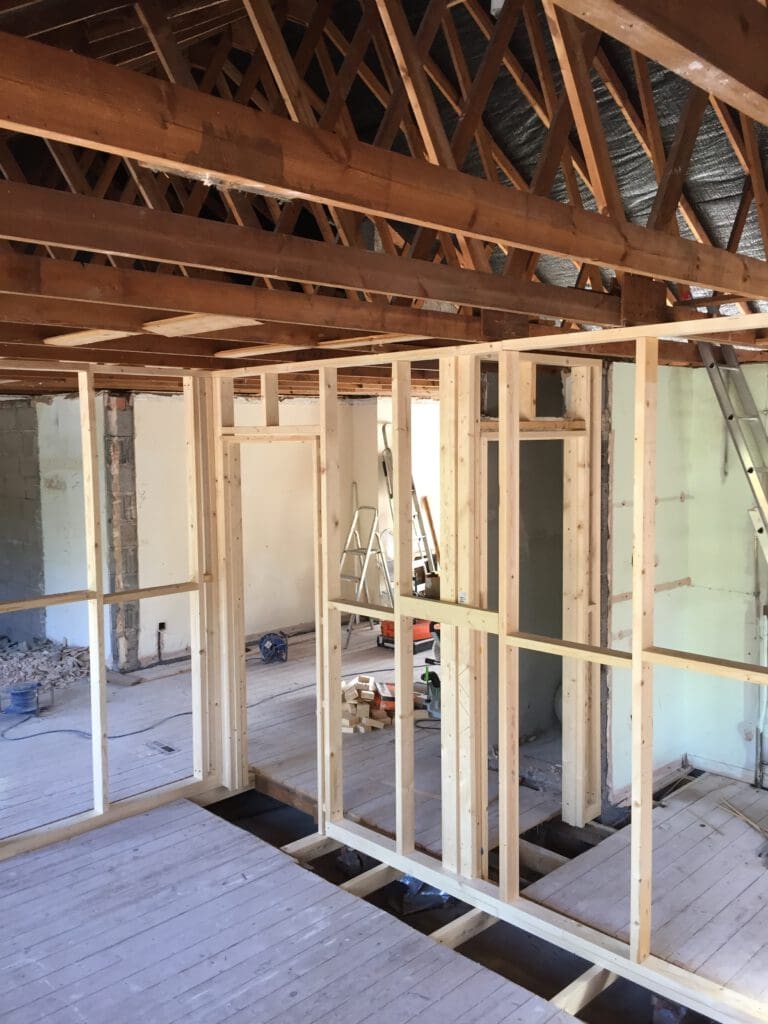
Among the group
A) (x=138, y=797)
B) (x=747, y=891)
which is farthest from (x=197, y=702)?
(x=747, y=891)

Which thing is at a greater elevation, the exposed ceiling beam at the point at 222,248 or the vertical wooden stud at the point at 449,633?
the exposed ceiling beam at the point at 222,248

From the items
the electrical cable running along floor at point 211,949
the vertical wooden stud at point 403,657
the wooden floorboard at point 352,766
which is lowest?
the electrical cable running along floor at point 211,949

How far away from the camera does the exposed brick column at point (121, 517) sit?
27.6 feet

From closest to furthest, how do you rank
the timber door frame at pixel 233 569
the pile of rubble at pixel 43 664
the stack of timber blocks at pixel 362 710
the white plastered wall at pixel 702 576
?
1. the timber door frame at pixel 233 569
2. the white plastered wall at pixel 702 576
3. the stack of timber blocks at pixel 362 710
4. the pile of rubble at pixel 43 664

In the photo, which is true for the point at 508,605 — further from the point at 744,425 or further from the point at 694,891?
the point at 744,425

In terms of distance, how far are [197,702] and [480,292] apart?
371cm

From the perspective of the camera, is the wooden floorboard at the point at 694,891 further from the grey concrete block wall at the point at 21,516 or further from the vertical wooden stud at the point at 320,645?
the grey concrete block wall at the point at 21,516

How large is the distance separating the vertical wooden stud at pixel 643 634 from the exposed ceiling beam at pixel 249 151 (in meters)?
1.29

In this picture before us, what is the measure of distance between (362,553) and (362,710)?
3111mm

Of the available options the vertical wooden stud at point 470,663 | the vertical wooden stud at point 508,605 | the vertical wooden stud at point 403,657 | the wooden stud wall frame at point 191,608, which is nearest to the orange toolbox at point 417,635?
the wooden stud wall frame at point 191,608

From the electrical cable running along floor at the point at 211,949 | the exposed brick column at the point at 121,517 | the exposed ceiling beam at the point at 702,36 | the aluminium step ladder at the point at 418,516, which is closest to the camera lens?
the exposed ceiling beam at the point at 702,36

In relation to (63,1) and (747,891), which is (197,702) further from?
(63,1)

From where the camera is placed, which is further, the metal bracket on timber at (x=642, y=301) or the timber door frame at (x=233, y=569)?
the timber door frame at (x=233, y=569)

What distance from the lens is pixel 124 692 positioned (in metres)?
7.84
